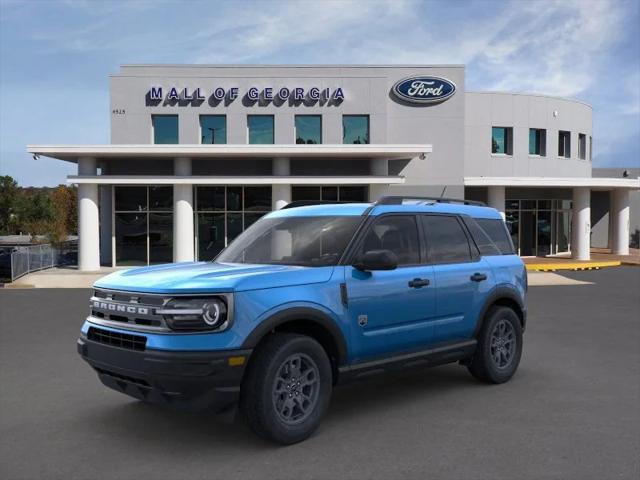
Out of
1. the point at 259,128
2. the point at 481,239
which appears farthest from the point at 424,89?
the point at 481,239

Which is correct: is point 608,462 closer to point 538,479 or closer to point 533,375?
point 538,479

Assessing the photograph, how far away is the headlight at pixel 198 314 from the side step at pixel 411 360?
49.4 inches

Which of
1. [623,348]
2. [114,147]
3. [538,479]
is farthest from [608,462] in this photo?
[114,147]

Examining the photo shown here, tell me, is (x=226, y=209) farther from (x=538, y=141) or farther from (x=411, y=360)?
(x=411, y=360)

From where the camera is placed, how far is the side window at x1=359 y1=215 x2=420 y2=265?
Result: 5692 millimetres

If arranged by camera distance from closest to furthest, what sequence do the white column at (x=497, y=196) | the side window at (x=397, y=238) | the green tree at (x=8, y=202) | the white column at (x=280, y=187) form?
1. the side window at (x=397, y=238)
2. the white column at (x=280, y=187)
3. the white column at (x=497, y=196)
4. the green tree at (x=8, y=202)

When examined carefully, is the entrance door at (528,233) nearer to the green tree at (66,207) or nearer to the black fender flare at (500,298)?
the black fender flare at (500,298)

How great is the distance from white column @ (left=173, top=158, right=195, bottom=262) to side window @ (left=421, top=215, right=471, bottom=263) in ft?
65.5

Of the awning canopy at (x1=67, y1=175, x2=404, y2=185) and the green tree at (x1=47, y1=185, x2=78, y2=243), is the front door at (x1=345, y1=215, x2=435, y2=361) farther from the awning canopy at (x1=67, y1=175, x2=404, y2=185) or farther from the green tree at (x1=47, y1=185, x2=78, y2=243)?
the green tree at (x1=47, y1=185, x2=78, y2=243)

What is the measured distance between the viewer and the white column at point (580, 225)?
29902mm

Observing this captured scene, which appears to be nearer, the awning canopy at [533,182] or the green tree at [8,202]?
the awning canopy at [533,182]

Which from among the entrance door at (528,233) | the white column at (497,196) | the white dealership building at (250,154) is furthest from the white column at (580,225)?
the white column at (497,196)

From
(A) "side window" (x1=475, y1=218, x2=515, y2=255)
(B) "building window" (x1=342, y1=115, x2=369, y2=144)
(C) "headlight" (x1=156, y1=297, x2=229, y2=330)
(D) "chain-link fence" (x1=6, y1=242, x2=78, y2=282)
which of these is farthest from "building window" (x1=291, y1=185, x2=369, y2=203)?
(C) "headlight" (x1=156, y1=297, x2=229, y2=330)

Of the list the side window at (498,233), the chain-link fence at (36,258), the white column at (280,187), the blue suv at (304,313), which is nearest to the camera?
the blue suv at (304,313)
